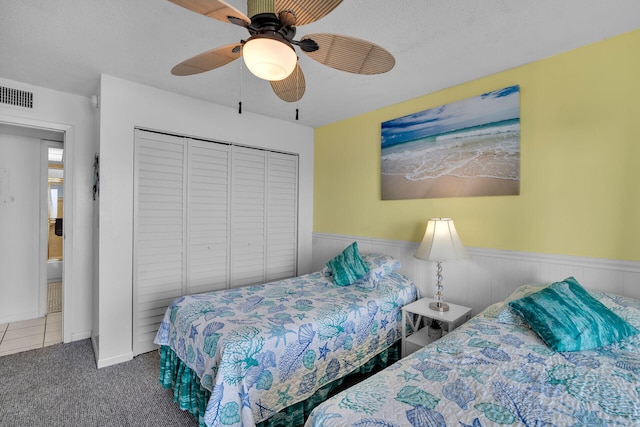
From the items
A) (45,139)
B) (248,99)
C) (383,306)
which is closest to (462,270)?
(383,306)

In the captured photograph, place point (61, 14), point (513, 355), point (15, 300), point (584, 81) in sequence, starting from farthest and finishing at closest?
point (15, 300), point (584, 81), point (61, 14), point (513, 355)

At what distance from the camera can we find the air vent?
2590 mm

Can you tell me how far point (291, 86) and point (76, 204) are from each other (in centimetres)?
261

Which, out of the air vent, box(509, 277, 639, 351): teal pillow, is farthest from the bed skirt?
the air vent

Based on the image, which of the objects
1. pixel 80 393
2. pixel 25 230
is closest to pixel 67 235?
pixel 25 230

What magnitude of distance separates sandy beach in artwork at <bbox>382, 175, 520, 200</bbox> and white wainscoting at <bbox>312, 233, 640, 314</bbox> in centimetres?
Result: 46

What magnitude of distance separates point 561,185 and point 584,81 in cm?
70

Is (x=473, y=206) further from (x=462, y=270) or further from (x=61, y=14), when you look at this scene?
(x=61, y=14)

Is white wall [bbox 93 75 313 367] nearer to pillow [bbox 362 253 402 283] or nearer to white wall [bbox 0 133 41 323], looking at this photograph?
white wall [bbox 0 133 41 323]

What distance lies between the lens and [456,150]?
104 inches

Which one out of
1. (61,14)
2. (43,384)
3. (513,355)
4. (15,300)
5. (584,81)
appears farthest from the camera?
A: (15,300)

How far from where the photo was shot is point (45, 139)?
356 centimetres

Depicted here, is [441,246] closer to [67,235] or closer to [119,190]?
[119,190]

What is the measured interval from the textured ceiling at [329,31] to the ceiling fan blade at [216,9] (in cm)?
49
